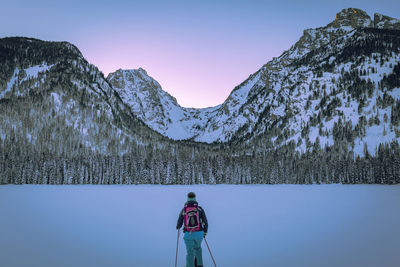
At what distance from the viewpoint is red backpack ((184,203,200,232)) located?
44.4ft

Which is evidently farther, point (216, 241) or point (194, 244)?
point (216, 241)

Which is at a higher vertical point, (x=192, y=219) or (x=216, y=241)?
(x=192, y=219)

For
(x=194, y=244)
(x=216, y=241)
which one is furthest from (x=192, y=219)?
(x=216, y=241)

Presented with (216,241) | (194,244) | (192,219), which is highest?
(192,219)

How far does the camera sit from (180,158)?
472ft

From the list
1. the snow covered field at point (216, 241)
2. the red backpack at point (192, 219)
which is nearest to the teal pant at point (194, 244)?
the red backpack at point (192, 219)

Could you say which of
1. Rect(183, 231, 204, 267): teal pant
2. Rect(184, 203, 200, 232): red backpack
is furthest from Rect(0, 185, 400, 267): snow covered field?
Rect(184, 203, 200, 232): red backpack

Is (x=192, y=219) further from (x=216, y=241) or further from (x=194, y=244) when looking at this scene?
(x=216, y=241)

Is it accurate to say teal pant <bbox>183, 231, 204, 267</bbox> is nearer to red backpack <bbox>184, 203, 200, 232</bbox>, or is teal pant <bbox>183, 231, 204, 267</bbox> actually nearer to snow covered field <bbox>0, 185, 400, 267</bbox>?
red backpack <bbox>184, 203, 200, 232</bbox>

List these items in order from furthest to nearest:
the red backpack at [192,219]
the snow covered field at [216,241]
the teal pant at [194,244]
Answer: the snow covered field at [216,241] → the red backpack at [192,219] → the teal pant at [194,244]

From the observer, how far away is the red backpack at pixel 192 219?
13.5 metres

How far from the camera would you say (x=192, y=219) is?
13.6m

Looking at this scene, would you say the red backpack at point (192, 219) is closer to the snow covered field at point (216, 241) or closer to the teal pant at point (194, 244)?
the teal pant at point (194, 244)

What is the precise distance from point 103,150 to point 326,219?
18414 cm
